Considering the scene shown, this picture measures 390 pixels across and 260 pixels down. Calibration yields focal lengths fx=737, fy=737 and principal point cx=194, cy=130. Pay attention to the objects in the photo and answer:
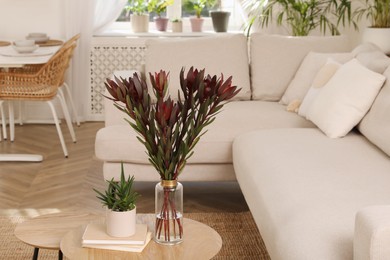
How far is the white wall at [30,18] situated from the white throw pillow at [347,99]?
3039mm

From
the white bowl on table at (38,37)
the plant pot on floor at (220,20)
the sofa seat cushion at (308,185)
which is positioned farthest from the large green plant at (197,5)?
the sofa seat cushion at (308,185)

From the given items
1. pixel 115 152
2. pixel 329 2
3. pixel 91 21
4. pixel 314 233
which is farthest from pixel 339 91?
pixel 91 21

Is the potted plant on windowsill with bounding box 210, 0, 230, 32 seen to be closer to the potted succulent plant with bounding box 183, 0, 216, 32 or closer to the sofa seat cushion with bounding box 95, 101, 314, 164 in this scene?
the potted succulent plant with bounding box 183, 0, 216, 32

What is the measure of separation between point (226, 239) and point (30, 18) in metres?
3.31

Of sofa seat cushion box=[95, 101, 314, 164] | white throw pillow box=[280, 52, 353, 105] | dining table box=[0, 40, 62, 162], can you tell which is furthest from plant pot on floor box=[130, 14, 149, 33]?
sofa seat cushion box=[95, 101, 314, 164]

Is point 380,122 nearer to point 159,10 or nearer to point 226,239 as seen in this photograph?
point 226,239

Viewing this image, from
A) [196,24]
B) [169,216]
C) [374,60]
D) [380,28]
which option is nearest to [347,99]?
[374,60]

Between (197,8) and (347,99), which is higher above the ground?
(197,8)

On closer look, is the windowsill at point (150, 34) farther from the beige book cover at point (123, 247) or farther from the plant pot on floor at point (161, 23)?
the beige book cover at point (123, 247)

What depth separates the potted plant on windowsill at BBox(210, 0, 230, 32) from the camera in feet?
20.8

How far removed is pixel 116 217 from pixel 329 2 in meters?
4.13

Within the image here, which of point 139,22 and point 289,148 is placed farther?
point 139,22

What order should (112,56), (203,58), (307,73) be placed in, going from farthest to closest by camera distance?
(112,56), (203,58), (307,73)

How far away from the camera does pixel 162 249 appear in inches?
97.5
